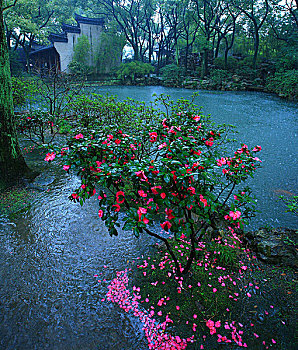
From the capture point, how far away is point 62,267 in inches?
95.4

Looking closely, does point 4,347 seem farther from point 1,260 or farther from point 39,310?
point 1,260

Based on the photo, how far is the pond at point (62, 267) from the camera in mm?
1820

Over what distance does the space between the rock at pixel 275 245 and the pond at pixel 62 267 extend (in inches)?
27.8

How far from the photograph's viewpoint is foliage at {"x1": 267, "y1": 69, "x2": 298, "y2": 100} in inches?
584

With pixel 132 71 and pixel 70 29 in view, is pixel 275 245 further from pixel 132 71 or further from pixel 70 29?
pixel 70 29

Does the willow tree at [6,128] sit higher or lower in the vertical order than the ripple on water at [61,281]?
higher

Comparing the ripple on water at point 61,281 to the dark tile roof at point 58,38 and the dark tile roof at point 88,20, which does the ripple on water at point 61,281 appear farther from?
the dark tile roof at point 88,20

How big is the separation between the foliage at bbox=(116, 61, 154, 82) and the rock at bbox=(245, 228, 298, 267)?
2506 centimetres

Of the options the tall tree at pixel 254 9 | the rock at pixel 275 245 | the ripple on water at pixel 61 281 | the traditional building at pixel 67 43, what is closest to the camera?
the ripple on water at pixel 61 281

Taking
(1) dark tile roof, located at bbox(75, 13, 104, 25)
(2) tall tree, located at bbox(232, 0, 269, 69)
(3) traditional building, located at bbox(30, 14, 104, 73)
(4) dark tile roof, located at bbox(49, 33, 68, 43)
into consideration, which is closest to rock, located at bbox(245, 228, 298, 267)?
(2) tall tree, located at bbox(232, 0, 269, 69)

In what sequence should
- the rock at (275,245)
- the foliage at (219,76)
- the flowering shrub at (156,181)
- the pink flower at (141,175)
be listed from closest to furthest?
the pink flower at (141,175)
the flowering shrub at (156,181)
the rock at (275,245)
the foliage at (219,76)

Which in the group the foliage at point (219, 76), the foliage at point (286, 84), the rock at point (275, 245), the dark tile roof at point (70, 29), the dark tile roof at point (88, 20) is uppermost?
the dark tile roof at point (88, 20)

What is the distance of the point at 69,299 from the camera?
210 cm

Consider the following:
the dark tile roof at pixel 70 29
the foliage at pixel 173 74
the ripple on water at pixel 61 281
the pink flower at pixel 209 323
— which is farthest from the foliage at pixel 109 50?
the pink flower at pixel 209 323
